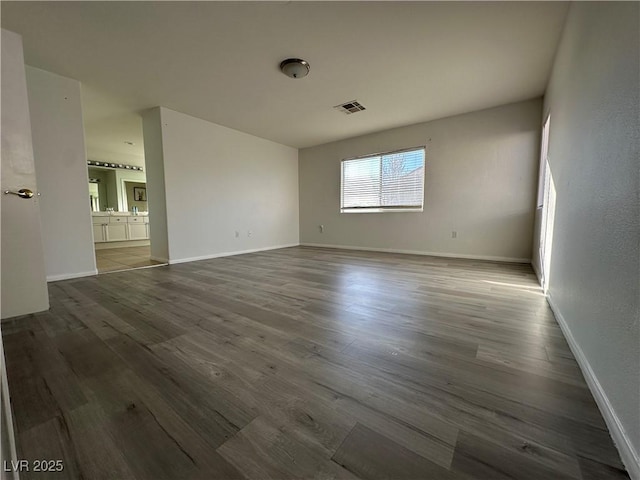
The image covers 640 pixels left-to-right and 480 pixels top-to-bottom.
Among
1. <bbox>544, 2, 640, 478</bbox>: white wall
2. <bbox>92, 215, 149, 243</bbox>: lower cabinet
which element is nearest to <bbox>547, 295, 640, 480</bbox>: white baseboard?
<bbox>544, 2, 640, 478</bbox>: white wall

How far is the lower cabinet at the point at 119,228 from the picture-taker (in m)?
6.13

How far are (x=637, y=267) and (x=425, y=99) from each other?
3600mm

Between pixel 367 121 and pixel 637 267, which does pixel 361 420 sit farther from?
pixel 367 121

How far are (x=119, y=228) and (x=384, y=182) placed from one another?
21.8 feet

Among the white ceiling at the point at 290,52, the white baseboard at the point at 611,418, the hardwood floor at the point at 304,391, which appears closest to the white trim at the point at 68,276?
the hardwood floor at the point at 304,391

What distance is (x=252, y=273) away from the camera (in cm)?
337

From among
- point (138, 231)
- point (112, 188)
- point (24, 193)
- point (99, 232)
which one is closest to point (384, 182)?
point (24, 193)

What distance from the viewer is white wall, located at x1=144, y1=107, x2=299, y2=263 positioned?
4051mm

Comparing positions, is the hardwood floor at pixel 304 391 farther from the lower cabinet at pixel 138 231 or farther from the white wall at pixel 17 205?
the lower cabinet at pixel 138 231

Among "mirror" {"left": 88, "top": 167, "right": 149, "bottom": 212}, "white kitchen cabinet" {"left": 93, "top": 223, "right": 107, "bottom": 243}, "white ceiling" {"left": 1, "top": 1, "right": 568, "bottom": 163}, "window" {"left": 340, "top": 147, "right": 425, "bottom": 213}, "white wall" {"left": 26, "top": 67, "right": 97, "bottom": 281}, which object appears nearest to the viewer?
"white ceiling" {"left": 1, "top": 1, "right": 568, "bottom": 163}

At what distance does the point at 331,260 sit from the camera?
4367mm

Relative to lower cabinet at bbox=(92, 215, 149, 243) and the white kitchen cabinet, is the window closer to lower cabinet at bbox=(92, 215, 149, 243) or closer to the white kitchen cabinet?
lower cabinet at bbox=(92, 215, 149, 243)

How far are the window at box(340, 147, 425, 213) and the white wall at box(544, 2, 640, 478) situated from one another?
9.80 ft

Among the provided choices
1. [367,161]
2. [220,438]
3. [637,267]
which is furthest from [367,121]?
[220,438]
